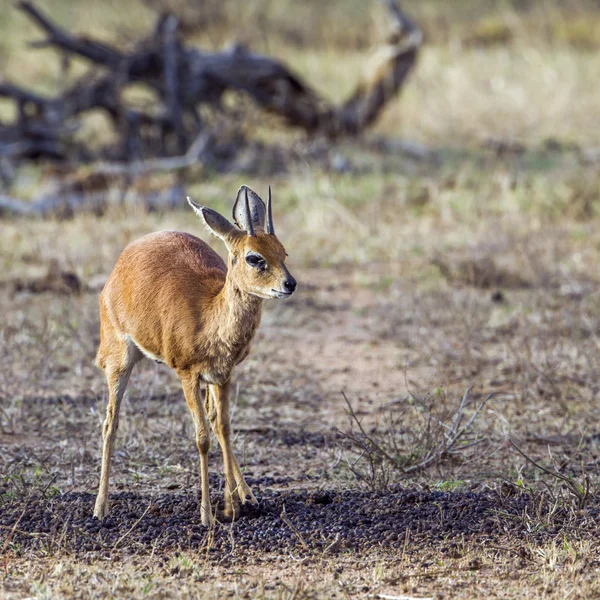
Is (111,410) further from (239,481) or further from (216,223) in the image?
(216,223)

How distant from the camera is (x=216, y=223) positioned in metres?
3.91

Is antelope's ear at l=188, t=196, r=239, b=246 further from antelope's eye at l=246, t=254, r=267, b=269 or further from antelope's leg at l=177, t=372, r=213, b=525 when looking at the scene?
antelope's leg at l=177, t=372, r=213, b=525

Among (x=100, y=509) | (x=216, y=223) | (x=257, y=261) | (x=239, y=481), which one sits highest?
(x=216, y=223)

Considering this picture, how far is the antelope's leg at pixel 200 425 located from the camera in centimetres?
411

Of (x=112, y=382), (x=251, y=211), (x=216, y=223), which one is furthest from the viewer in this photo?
(x=112, y=382)

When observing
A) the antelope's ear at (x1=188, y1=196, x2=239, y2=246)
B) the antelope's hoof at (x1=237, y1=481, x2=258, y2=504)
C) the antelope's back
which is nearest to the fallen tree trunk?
the antelope's back

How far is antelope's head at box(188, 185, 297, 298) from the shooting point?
3801mm

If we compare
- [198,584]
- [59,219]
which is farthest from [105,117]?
[198,584]

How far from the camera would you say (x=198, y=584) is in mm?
3746

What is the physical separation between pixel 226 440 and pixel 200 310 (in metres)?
0.56

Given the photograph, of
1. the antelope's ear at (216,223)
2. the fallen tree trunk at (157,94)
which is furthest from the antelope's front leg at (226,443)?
the fallen tree trunk at (157,94)

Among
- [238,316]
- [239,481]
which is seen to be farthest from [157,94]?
[238,316]

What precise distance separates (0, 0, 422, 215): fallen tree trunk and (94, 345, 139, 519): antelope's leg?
25.0 feet

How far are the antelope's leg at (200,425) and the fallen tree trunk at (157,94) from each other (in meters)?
7.87
